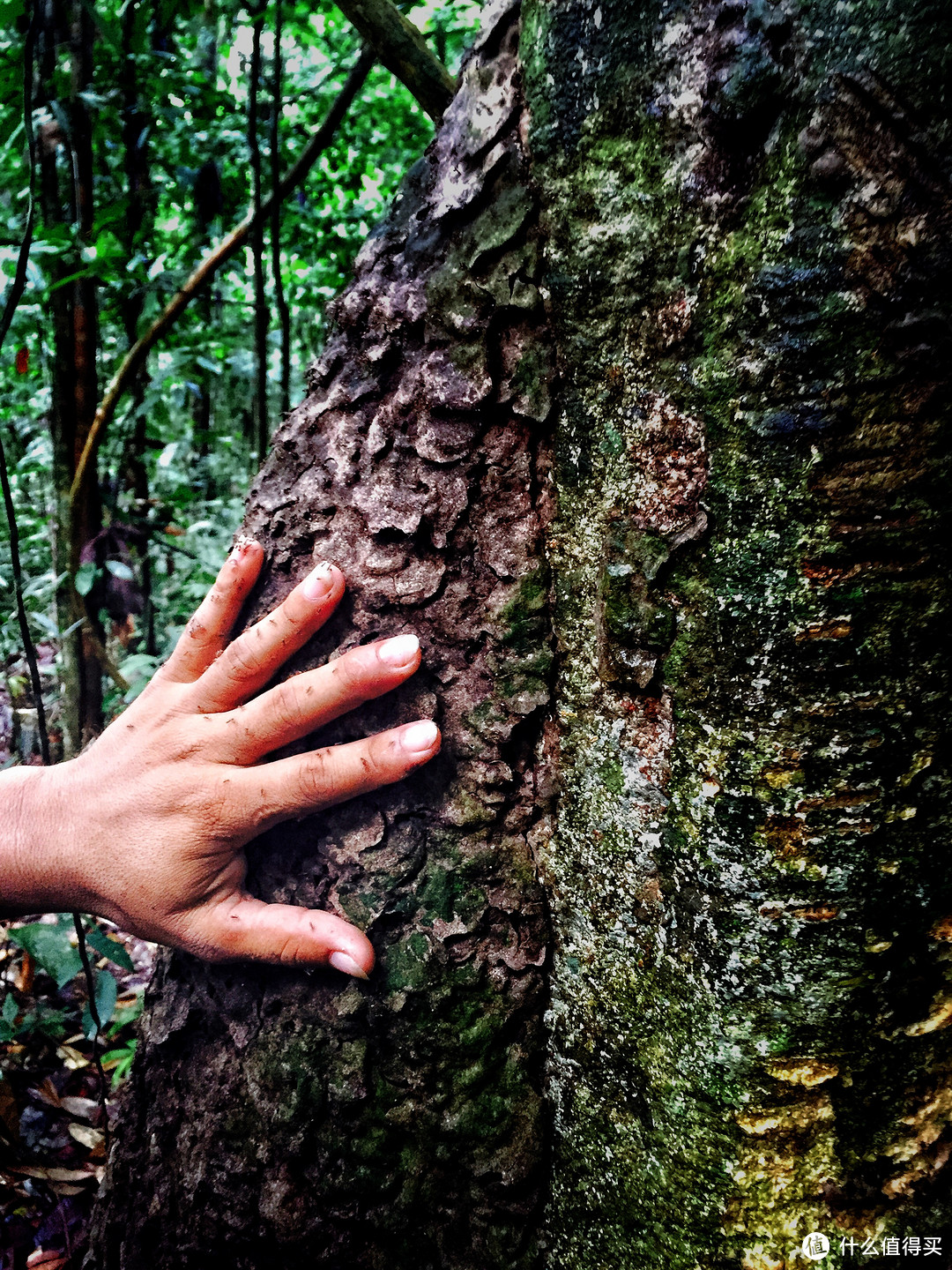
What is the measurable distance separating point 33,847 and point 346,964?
18.7 inches

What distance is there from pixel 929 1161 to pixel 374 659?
774 mm

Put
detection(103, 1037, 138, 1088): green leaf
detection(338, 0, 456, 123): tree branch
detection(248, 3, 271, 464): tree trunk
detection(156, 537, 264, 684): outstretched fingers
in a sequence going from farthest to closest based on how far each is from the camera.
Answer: detection(248, 3, 271, 464): tree trunk < detection(103, 1037, 138, 1088): green leaf < detection(338, 0, 456, 123): tree branch < detection(156, 537, 264, 684): outstretched fingers

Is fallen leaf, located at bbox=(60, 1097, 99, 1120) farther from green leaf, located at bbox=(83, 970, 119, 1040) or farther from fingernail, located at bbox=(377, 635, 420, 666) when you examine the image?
fingernail, located at bbox=(377, 635, 420, 666)

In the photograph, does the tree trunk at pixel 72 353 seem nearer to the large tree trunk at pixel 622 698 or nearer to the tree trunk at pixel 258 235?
the tree trunk at pixel 258 235

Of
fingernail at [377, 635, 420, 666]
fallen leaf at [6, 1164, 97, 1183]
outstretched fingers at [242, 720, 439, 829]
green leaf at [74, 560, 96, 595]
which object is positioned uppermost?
green leaf at [74, 560, 96, 595]

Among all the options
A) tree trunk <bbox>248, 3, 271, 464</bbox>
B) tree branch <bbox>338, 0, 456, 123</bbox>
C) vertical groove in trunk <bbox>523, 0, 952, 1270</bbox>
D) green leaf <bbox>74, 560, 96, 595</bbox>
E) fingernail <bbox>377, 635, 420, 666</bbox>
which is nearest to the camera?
vertical groove in trunk <bbox>523, 0, 952, 1270</bbox>

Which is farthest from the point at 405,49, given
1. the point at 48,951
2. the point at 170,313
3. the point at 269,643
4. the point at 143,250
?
the point at 143,250

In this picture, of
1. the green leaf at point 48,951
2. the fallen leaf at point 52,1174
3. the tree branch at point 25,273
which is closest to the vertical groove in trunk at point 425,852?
the green leaf at point 48,951

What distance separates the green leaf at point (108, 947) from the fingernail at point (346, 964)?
787mm

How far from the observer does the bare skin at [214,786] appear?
85cm

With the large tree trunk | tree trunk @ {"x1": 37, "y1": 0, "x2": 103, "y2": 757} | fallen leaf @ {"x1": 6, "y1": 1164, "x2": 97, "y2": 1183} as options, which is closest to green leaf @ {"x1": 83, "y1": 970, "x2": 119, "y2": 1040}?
fallen leaf @ {"x1": 6, "y1": 1164, "x2": 97, "y2": 1183}

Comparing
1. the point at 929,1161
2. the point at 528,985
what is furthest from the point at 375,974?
the point at 929,1161

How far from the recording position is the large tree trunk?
601 mm

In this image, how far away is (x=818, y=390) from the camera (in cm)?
60
